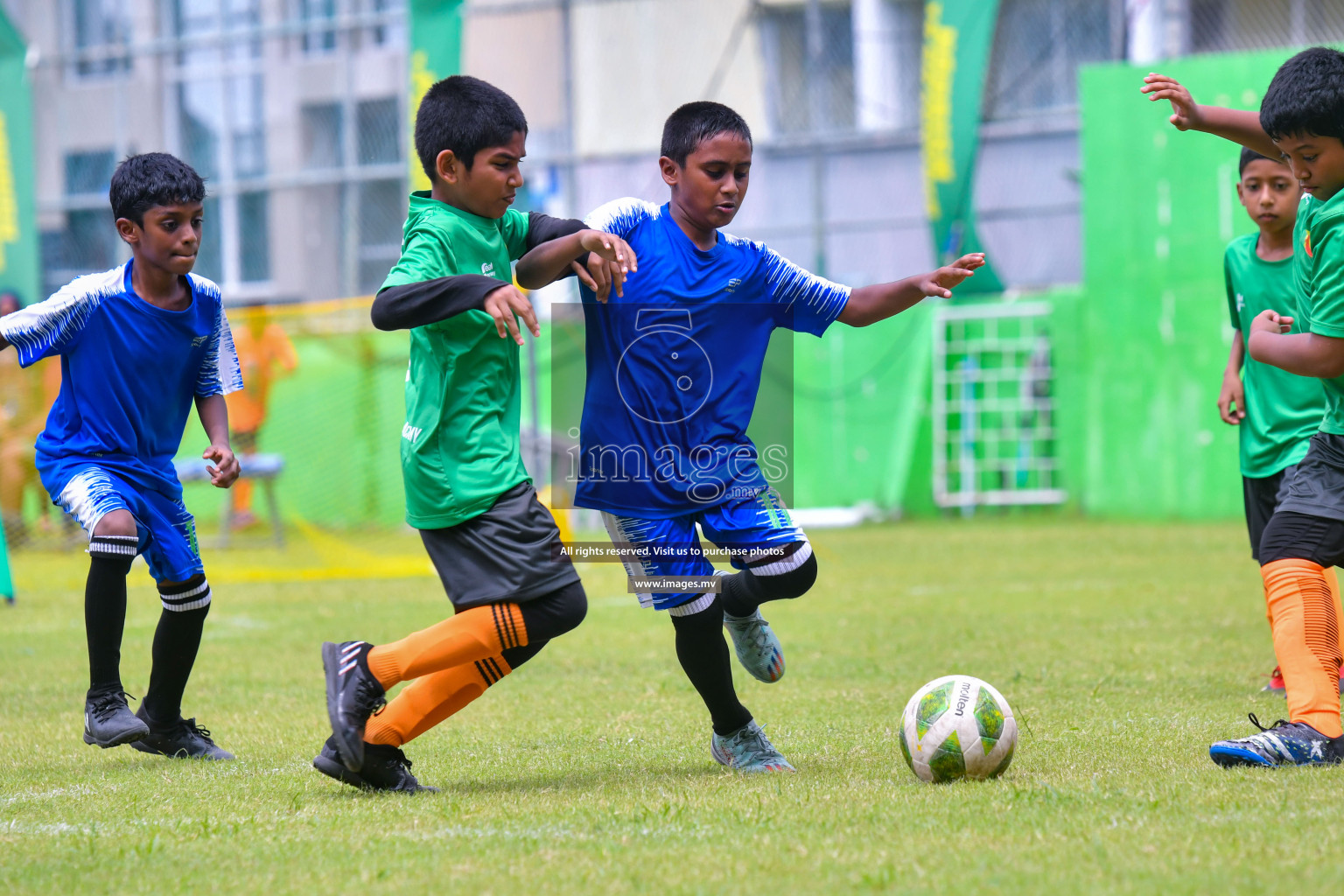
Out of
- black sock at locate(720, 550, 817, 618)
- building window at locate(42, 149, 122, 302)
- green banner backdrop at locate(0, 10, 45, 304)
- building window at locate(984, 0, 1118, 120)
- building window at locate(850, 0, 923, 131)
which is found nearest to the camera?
black sock at locate(720, 550, 817, 618)

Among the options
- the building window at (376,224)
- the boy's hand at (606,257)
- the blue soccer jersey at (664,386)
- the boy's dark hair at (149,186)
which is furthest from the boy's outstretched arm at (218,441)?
the building window at (376,224)

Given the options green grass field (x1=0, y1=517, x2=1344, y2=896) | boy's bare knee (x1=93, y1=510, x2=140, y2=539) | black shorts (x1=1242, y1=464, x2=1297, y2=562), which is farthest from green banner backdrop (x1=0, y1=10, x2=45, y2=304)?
black shorts (x1=1242, y1=464, x2=1297, y2=562)

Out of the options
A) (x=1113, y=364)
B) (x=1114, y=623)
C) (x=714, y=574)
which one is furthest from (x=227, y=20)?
(x=714, y=574)

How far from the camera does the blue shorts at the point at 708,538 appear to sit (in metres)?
4.21

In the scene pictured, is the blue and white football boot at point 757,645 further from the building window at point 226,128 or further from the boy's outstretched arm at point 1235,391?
the building window at point 226,128

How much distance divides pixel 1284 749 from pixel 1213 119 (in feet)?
6.09

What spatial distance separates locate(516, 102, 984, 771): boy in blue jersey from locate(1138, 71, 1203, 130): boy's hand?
2.52 ft

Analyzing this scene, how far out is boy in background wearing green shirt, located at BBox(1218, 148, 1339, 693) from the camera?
5.59 metres

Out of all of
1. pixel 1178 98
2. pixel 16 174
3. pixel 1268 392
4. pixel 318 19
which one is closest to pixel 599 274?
pixel 1178 98

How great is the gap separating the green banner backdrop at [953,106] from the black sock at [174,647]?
11.6 metres

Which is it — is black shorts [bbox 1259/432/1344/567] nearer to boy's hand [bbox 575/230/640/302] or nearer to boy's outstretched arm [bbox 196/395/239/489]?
boy's hand [bbox 575/230/640/302]

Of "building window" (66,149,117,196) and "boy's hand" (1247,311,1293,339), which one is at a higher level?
"building window" (66,149,117,196)

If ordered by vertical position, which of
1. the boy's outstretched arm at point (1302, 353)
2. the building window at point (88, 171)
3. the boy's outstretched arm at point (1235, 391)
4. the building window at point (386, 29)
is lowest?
the boy's outstretched arm at point (1235, 391)

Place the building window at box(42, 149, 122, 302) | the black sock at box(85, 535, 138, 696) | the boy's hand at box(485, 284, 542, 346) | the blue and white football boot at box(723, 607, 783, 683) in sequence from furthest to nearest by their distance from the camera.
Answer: the building window at box(42, 149, 122, 302), the black sock at box(85, 535, 138, 696), the blue and white football boot at box(723, 607, 783, 683), the boy's hand at box(485, 284, 542, 346)
